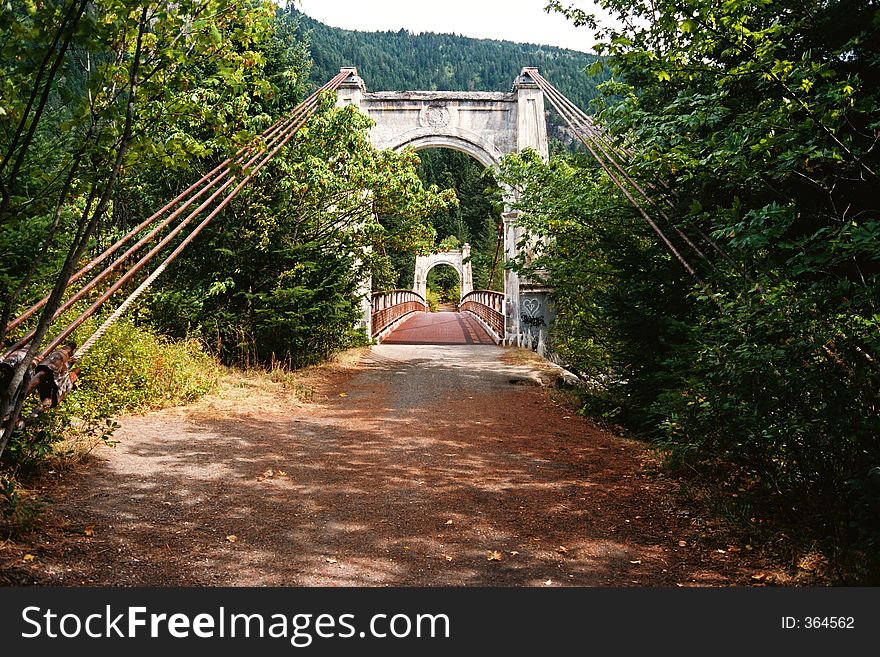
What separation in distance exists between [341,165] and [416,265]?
43291 millimetres

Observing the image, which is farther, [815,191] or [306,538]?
[815,191]

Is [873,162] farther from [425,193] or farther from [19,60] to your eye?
[425,193]

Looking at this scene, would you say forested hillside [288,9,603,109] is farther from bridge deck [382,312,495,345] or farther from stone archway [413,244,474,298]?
Answer: bridge deck [382,312,495,345]

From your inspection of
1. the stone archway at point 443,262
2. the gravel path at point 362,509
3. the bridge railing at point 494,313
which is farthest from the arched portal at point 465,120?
the stone archway at point 443,262

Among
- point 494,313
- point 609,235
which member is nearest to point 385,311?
point 494,313

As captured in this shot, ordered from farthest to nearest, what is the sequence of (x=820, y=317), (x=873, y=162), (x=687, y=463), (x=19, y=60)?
1. (x=687, y=463)
2. (x=873, y=162)
3. (x=820, y=317)
4. (x=19, y=60)

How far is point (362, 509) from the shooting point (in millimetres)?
3893

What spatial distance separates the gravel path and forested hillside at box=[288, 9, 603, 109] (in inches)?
2105

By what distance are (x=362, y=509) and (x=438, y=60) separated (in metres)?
82.9

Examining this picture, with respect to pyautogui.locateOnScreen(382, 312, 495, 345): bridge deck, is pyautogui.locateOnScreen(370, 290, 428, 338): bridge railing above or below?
above

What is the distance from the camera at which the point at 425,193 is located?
34.8 feet

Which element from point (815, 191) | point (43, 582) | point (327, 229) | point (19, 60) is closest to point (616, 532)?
point (815, 191)

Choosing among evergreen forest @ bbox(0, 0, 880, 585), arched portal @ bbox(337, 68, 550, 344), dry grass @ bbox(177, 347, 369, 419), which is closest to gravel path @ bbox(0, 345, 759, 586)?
dry grass @ bbox(177, 347, 369, 419)

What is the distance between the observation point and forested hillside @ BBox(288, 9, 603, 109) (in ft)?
208
